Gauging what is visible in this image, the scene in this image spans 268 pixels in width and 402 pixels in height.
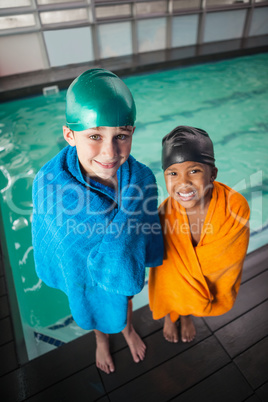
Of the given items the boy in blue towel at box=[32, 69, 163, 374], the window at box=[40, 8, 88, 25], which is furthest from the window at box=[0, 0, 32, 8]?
the boy in blue towel at box=[32, 69, 163, 374]

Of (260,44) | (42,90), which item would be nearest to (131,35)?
(42,90)

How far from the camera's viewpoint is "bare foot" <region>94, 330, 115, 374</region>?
154 cm

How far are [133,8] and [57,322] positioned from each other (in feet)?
29.3

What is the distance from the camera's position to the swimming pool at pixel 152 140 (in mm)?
2453

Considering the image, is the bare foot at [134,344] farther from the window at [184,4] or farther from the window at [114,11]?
the window at [184,4]

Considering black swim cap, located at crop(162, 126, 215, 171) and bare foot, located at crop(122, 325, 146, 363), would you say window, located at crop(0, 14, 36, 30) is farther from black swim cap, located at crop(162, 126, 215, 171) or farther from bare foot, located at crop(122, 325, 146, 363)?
bare foot, located at crop(122, 325, 146, 363)

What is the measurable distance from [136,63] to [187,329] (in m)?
7.51

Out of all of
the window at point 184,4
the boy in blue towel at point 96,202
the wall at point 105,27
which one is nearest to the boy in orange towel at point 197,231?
the boy in blue towel at point 96,202

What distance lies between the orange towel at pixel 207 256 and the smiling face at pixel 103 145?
0.58 metres

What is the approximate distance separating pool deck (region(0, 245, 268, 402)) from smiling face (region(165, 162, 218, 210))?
3.26 feet

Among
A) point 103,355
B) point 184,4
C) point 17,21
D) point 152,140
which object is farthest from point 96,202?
point 184,4

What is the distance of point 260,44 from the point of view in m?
8.48

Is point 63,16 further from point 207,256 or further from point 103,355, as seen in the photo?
point 103,355

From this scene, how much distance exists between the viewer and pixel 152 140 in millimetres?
5125
